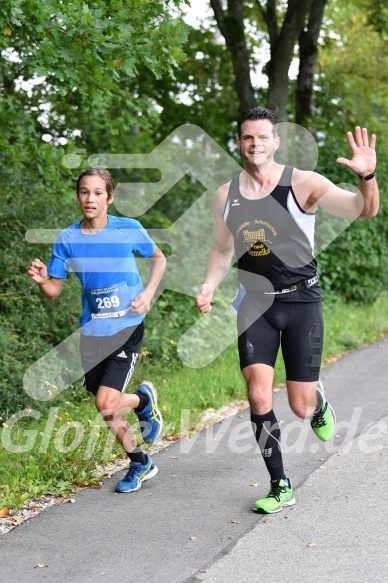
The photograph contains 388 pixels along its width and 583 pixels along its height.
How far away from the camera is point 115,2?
24.4 ft

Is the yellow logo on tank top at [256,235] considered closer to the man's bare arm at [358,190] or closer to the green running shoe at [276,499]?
the man's bare arm at [358,190]

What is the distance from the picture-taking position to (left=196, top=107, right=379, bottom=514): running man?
5.46 metres

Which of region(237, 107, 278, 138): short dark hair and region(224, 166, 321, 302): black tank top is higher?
region(237, 107, 278, 138): short dark hair

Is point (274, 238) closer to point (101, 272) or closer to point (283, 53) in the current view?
point (101, 272)

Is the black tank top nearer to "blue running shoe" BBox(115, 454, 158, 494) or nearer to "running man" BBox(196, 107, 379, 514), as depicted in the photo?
"running man" BBox(196, 107, 379, 514)

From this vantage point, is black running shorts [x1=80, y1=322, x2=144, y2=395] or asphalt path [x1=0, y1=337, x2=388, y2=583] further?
black running shorts [x1=80, y1=322, x2=144, y2=395]

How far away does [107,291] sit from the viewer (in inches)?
231

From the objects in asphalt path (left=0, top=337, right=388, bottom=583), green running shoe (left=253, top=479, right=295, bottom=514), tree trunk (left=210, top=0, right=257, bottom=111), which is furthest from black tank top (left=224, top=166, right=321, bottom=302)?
tree trunk (left=210, top=0, right=257, bottom=111)

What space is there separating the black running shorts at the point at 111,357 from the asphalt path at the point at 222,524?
0.72 meters

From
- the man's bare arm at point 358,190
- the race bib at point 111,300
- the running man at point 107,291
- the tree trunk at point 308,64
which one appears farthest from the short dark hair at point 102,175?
the tree trunk at point 308,64

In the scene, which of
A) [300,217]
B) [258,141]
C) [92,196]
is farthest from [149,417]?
[258,141]

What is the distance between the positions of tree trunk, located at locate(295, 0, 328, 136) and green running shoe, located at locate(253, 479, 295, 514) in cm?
1287

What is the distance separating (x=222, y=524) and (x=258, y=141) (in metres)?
2.23

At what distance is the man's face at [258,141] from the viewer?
18.1 ft
